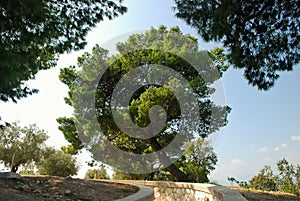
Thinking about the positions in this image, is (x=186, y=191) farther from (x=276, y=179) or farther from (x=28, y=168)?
(x=28, y=168)

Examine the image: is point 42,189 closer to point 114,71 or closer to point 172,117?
point 172,117

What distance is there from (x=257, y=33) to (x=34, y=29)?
3.92m

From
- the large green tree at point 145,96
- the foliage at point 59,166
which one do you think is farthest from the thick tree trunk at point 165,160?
the foliage at point 59,166

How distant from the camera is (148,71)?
11664mm

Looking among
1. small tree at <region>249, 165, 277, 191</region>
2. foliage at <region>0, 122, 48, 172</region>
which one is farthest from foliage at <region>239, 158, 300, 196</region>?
foliage at <region>0, 122, 48, 172</region>

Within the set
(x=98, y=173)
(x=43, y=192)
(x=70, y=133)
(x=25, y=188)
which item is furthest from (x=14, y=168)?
(x=43, y=192)

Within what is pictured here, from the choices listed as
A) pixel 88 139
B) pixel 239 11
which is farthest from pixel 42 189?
pixel 88 139

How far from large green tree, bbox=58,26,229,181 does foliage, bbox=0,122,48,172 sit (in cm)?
733

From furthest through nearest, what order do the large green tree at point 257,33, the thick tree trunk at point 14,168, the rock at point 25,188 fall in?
1. the thick tree trunk at point 14,168
2. the rock at point 25,188
3. the large green tree at point 257,33

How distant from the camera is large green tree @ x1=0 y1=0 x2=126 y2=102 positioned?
315cm

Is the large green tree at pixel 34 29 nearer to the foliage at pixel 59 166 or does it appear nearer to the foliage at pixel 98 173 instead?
the foliage at pixel 59 166

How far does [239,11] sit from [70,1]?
10.4ft

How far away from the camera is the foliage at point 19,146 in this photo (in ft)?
58.5

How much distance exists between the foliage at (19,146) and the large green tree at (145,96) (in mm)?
7332
